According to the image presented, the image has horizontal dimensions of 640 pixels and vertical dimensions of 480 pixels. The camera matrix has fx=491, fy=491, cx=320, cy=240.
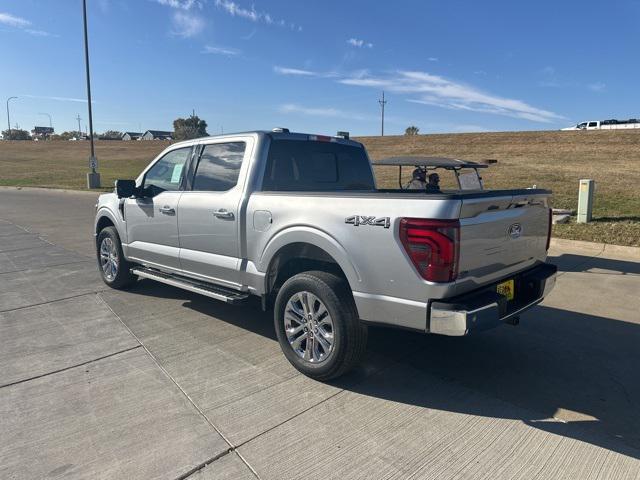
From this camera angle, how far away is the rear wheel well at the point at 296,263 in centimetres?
376

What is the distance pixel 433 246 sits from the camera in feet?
9.78

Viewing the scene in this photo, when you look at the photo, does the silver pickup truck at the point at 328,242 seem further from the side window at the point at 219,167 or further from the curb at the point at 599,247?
the curb at the point at 599,247

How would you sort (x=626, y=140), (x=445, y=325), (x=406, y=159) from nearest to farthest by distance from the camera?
(x=445, y=325) < (x=406, y=159) < (x=626, y=140)

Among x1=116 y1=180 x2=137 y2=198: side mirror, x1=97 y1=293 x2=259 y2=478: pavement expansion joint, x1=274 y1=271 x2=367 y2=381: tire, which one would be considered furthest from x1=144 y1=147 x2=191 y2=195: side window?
x1=274 y1=271 x2=367 y2=381: tire

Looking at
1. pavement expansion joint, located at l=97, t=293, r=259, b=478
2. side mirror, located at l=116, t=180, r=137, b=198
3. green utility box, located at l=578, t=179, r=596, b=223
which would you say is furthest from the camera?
green utility box, located at l=578, t=179, r=596, b=223

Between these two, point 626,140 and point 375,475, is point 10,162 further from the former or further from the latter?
point 375,475

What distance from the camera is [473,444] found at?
9.52ft

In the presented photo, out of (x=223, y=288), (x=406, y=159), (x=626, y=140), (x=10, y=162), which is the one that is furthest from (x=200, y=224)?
(x=10, y=162)

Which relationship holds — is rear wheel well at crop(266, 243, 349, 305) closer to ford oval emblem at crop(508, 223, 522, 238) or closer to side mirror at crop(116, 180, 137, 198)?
ford oval emblem at crop(508, 223, 522, 238)

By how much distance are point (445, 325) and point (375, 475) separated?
96cm

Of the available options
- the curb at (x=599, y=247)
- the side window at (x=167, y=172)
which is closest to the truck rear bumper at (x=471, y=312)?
the side window at (x=167, y=172)

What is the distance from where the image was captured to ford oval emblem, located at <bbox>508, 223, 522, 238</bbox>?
139 inches

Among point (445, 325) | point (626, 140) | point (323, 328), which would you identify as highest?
point (626, 140)

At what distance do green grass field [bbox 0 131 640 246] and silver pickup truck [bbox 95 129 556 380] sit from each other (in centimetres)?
623
